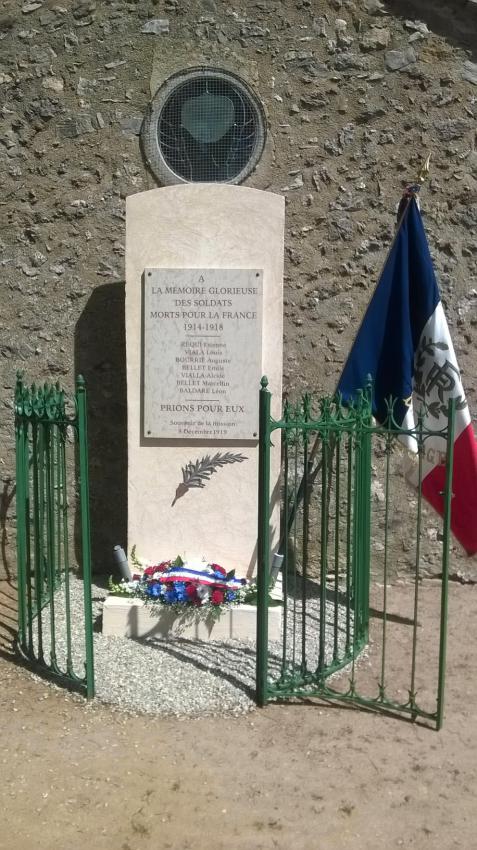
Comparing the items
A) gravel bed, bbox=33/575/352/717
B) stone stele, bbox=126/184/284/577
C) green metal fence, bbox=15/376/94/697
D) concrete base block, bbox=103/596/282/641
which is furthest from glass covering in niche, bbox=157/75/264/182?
gravel bed, bbox=33/575/352/717

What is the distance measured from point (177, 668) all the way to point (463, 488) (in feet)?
6.22

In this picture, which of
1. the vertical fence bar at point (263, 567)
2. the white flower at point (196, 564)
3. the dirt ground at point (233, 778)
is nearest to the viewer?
the dirt ground at point (233, 778)

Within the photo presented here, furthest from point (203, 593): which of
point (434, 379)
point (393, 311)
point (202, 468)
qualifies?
point (393, 311)

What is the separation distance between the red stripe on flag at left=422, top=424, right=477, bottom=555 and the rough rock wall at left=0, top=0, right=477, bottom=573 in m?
1.44

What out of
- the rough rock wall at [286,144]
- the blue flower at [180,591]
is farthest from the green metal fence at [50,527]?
the rough rock wall at [286,144]

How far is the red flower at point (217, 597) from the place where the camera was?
4340 mm

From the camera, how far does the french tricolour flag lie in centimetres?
441

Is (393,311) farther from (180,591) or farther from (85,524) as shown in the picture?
(85,524)

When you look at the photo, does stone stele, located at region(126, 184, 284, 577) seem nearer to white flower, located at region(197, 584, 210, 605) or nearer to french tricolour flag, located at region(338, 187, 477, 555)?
white flower, located at region(197, 584, 210, 605)

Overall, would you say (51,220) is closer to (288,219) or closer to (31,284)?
(31,284)

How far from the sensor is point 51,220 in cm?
544

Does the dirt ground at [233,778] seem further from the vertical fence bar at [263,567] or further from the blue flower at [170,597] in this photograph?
the blue flower at [170,597]

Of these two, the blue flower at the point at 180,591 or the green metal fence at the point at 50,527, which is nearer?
the green metal fence at the point at 50,527

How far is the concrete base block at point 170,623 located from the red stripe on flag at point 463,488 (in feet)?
3.80
